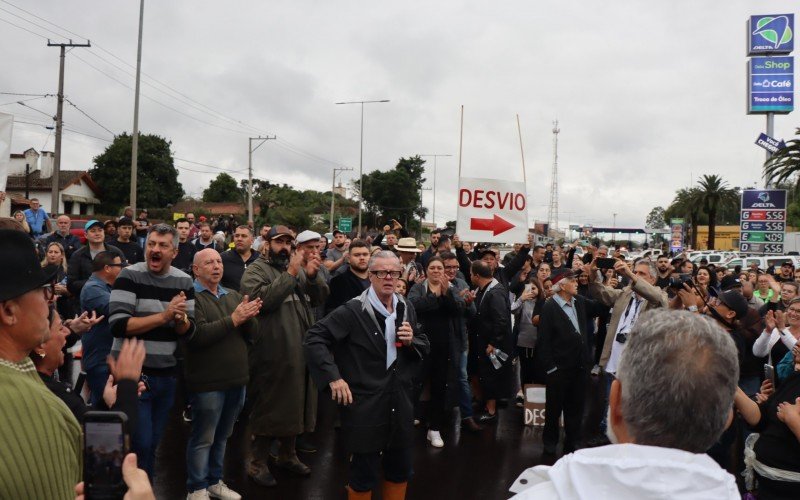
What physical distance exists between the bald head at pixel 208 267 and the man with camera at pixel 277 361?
1.56 feet

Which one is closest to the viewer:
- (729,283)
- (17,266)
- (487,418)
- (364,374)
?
(17,266)

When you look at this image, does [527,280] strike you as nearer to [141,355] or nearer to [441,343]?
[441,343]

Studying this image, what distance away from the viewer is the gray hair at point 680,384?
1.49m

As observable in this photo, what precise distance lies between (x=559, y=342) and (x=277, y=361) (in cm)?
295

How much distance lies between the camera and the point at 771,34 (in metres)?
30.8

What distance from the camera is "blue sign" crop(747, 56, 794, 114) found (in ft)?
98.1

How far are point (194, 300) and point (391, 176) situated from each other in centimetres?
6206

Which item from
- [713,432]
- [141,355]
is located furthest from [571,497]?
[141,355]

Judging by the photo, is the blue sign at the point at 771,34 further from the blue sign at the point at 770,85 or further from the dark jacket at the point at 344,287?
the dark jacket at the point at 344,287

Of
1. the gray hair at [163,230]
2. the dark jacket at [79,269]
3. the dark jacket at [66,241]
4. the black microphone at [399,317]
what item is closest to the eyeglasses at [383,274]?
the black microphone at [399,317]

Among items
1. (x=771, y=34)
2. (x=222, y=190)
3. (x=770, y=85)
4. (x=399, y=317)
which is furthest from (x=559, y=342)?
(x=222, y=190)

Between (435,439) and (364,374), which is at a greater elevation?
(364,374)

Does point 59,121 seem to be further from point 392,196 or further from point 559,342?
point 392,196

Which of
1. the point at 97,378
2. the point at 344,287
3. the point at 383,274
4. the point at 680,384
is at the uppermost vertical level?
the point at 383,274
